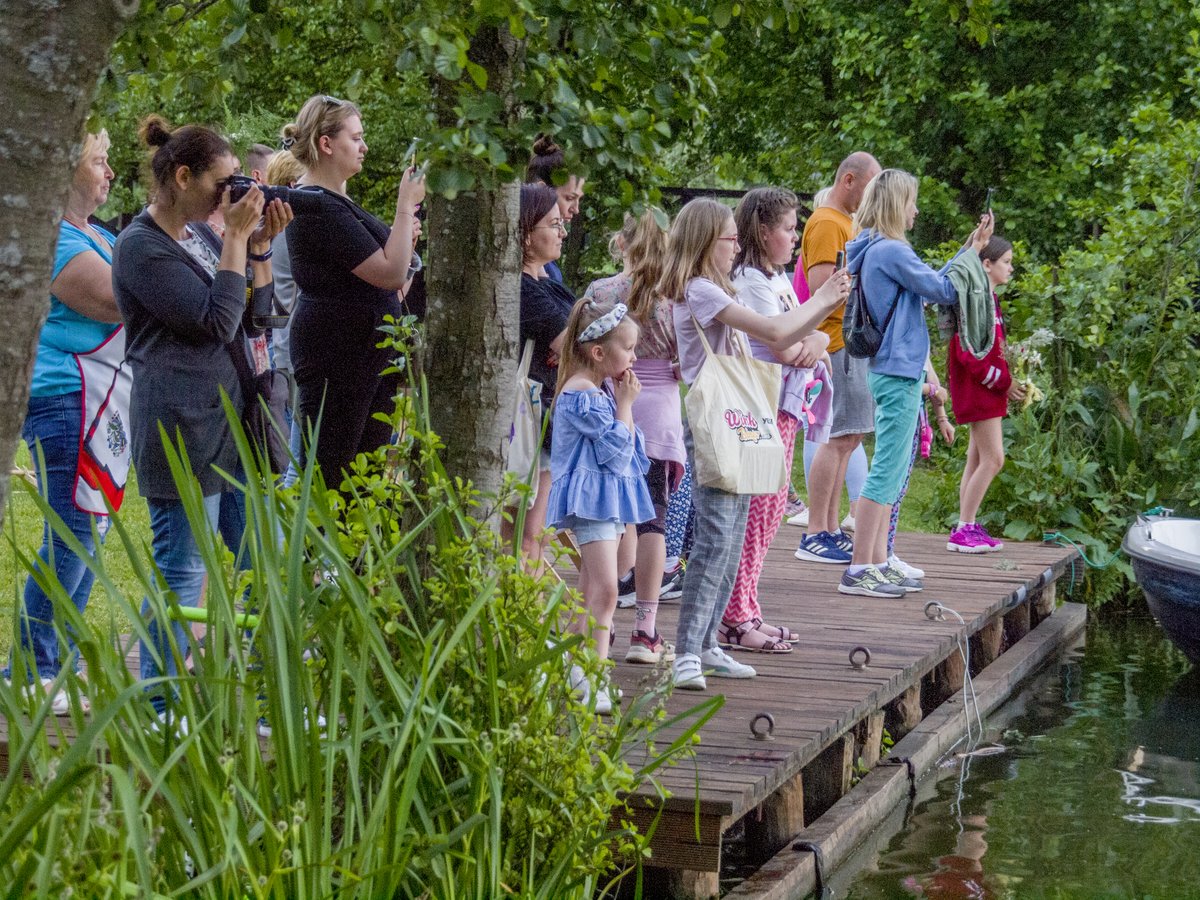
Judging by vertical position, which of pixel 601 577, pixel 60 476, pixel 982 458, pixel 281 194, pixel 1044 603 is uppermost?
pixel 281 194

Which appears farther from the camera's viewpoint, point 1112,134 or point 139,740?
point 1112,134

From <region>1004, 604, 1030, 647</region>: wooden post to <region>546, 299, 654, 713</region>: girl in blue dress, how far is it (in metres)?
4.38

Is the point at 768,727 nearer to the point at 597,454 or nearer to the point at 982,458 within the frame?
the point at 597,454

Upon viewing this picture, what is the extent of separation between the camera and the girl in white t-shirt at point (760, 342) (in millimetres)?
5898

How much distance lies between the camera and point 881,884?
5133mm

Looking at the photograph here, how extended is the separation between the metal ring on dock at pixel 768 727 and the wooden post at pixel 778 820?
336 mm

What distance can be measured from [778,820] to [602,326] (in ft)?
5.55

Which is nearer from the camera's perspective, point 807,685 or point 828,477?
point 807,685

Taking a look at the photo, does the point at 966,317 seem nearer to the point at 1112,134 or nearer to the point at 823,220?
the point at 823,220

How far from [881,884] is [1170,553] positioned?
352 cm

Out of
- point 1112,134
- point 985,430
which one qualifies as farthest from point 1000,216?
point 985,430

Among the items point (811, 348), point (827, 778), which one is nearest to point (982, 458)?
point (811, 348)

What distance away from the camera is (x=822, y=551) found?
8242 mm

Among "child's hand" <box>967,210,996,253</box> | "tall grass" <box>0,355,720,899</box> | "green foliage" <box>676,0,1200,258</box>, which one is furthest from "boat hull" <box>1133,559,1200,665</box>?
"green foliage" <box>676,0,1200,258</box>
